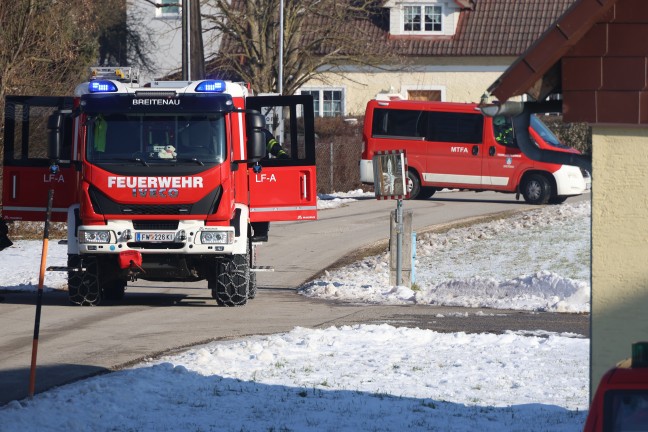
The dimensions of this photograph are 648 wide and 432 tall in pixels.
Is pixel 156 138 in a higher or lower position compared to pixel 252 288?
higher

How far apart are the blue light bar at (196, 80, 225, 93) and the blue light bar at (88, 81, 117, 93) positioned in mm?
1063

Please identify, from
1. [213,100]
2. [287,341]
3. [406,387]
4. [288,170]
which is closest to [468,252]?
[288,170]

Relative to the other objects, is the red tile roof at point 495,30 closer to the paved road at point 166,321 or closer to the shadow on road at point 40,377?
the paved road at point 166,321

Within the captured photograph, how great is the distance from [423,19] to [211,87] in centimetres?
3661

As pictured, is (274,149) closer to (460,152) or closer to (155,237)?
(155,237)

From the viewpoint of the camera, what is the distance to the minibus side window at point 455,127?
32812 millimetres

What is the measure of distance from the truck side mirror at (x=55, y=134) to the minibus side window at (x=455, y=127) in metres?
18.4

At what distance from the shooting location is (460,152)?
33125 mm

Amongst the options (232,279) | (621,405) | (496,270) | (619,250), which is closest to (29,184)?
(232,279)

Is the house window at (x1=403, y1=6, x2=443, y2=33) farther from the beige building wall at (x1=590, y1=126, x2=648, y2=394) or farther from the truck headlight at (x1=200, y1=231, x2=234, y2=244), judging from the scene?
the beige building wall at (x1=590, y1=126, x2=648, y2=394)

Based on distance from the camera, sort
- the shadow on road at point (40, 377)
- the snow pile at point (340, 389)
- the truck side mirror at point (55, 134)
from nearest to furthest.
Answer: the snow pile at point (340, 389) → the shadow on road at point (40, 377) → the truck side mirror at point (55, 134)

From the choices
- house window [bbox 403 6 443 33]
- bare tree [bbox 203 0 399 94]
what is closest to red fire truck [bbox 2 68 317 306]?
bare tree [bbox 203 0 399 94]

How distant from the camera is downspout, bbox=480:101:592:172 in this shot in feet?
25.9

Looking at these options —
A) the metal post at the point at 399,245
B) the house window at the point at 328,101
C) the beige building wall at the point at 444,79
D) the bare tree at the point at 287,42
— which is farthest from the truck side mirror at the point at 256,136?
the house window at the point at 328,101
